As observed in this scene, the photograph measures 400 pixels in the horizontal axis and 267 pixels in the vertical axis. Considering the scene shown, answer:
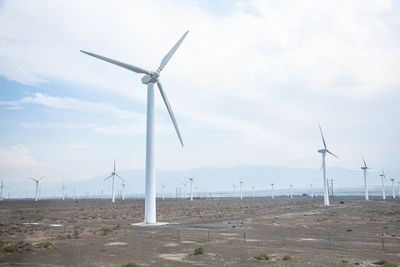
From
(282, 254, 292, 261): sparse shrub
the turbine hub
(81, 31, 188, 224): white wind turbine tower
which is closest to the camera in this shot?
(282, 254, 292, 261): sparse shrub

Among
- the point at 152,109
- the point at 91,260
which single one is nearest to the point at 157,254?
the point at 91,260

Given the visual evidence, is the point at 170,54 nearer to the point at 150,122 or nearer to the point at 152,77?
the point at 152,77

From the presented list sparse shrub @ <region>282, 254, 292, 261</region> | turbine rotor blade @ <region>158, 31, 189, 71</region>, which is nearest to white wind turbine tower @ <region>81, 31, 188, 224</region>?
turbine rotor blade @ <region>158, 31, 189, 71</region>

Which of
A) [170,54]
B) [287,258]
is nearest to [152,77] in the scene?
[170,54]

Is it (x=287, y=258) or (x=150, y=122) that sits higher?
(x=150, y=122)

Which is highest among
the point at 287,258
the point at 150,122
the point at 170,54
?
the point at 170,54

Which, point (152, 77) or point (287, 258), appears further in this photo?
point (152, 77)

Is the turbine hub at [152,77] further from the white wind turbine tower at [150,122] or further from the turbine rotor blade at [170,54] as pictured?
the turbine rotor blade at [170,54]

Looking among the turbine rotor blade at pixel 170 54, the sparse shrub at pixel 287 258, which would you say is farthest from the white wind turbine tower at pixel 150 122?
the sparse shrub at pixel 287 258

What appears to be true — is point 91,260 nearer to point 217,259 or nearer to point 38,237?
point 217,259

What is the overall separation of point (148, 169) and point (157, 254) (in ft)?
78.3

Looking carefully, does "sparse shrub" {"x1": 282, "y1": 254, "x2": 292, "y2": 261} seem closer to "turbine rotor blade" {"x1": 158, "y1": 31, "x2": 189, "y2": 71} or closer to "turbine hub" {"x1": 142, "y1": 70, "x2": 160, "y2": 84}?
"turbine hub" {"x1": 142, "y1": 70, "x2": 160, "y2": 84}

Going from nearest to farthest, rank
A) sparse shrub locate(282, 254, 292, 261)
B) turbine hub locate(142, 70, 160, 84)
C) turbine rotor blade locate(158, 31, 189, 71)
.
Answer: sparse shrub locate(282, 254, 292, 261), turbine hub locate(142, 70, 160, 84), turbine rotor blade locate(158, 31, 189, 71)

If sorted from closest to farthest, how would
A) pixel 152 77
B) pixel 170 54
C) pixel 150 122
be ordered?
1. pixel 150 122
2. pixel 152 77
3. pixel 170 54
